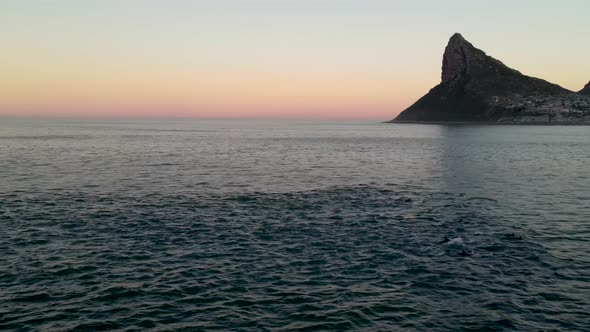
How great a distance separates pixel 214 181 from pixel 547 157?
78.8 m

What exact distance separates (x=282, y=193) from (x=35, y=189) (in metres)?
30.0

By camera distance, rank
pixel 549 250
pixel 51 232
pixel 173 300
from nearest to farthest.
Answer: pixel 173 300, pixel 549 250, pixel 51 232

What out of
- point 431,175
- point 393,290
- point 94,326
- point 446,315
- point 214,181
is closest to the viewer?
point 94,326

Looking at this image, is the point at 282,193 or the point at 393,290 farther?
the point at 282,193

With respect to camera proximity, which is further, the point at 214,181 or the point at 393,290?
the point at 214,181

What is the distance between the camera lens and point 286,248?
2992cm

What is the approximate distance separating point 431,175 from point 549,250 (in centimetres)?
4061

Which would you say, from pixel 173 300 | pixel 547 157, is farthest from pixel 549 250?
pixel 547 157

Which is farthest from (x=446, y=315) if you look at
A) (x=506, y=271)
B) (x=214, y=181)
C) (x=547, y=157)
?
(x=547, y=157)

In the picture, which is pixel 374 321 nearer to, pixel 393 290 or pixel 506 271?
pixel 393 290

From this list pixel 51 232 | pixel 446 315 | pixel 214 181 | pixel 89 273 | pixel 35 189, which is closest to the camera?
pixel 446 315

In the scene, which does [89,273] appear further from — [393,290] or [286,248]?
[393,290]

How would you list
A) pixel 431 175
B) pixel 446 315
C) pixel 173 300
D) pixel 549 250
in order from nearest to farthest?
pixel 446 315
pixel 173 300
pixel 549 250
pixel 431 175

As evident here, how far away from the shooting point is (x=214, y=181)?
200 ft
